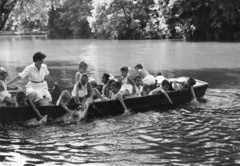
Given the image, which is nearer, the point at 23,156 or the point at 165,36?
the point at 23,156

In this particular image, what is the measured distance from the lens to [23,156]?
23.2ft

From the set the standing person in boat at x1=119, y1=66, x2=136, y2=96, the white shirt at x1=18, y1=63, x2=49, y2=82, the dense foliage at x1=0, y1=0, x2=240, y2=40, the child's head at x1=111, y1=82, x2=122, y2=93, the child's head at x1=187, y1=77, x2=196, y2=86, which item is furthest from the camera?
the dense foliage at x1=0, y1=0, x2=240, y2=40

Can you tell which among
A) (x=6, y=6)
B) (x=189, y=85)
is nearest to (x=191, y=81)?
(x=189, y=85)

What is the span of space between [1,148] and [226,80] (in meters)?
10.8

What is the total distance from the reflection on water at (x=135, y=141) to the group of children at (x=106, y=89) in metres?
0.61

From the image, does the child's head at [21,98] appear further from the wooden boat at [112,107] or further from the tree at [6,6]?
the tree at [6,6]

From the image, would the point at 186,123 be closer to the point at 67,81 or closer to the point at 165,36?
the point at 67,81

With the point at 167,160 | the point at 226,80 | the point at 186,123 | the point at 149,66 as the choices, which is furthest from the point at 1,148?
the point at 149,66

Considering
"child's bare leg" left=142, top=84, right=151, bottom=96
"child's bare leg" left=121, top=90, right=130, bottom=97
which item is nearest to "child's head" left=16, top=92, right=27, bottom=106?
"child's bare leg" left=121, top=90, right=130, bottom=97

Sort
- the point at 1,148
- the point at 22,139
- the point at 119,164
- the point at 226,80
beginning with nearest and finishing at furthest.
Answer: the point at 119,164 < the point at 1,148 < the point at 22,139 < the point at 226,80

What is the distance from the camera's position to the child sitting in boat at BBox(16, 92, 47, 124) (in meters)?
8.79

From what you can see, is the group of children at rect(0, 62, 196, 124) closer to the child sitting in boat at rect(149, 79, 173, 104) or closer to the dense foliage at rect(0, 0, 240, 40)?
the child sitting in boat at rect(149, 79, 173, 104)

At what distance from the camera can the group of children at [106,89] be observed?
8.93 metres

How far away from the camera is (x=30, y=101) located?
28.8 ft
